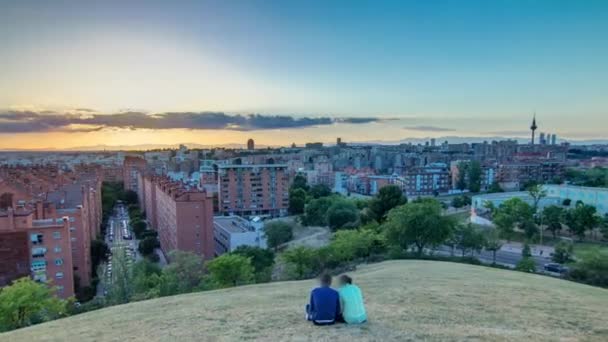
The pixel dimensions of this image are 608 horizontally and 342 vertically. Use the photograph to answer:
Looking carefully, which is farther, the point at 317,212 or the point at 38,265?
the point at 317,212

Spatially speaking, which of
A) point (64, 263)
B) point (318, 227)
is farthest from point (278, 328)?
point (318, 227)

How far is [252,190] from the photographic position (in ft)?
235

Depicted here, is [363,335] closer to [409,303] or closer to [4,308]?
[409,303]

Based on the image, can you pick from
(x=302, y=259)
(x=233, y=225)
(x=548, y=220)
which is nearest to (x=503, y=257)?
(x=548, y=220)

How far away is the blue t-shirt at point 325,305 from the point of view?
806cm

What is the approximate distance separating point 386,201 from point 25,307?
37227 mm

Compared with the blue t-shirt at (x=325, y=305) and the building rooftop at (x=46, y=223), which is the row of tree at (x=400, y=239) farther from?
the building rooftop at (x=46, y=223)

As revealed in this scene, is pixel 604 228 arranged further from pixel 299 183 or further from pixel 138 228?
pixel 138 228

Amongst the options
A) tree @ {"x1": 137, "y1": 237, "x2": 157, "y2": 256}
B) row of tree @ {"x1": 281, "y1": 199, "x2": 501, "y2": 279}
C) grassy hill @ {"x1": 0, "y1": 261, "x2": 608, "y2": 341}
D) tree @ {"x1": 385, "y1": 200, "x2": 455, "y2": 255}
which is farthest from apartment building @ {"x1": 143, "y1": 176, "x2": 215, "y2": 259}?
grassy hill @ {"x1": 0, "y1": 261, "x2": 608, "y2": 341}

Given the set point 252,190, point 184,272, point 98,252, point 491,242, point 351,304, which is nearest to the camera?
point 351,304

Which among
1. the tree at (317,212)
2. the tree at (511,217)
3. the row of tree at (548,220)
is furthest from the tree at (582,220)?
the tree at (317,212)

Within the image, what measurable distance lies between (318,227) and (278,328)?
51567 millimetres

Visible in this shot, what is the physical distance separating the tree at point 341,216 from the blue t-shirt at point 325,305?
44.3 m

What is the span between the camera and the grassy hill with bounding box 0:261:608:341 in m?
8.35
